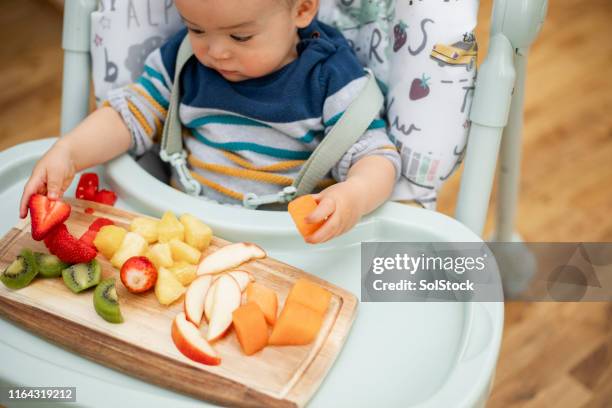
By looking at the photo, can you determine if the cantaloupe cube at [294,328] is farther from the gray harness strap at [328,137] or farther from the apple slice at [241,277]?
the gray harness strap at [328,137]

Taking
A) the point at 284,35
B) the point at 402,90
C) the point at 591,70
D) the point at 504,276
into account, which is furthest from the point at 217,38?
the point at 591,70

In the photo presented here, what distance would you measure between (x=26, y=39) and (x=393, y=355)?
1687 mm

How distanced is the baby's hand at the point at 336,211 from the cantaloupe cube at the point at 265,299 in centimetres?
7

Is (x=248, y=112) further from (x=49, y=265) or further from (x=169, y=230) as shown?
(x=49, y=265)

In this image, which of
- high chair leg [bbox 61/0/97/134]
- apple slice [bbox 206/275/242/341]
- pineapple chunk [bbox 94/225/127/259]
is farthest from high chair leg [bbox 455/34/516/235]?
high chair leg [bbox 61/0/97/134]

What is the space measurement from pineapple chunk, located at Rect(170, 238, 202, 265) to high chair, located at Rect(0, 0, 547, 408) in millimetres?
60

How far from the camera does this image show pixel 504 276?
1490 mm

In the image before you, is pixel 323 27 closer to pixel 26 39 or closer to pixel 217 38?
pixel 217 38

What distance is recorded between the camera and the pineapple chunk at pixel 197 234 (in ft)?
2.88

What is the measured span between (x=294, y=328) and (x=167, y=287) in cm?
15

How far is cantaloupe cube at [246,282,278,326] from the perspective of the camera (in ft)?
2.60

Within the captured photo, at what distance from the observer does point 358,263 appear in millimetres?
921

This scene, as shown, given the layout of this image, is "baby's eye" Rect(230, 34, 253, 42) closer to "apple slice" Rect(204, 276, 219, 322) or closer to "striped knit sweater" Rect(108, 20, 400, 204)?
"striped knit sweater" Rect(108, 20, 400, 204)

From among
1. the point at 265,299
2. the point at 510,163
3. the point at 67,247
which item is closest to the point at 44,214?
the point at 67,247
